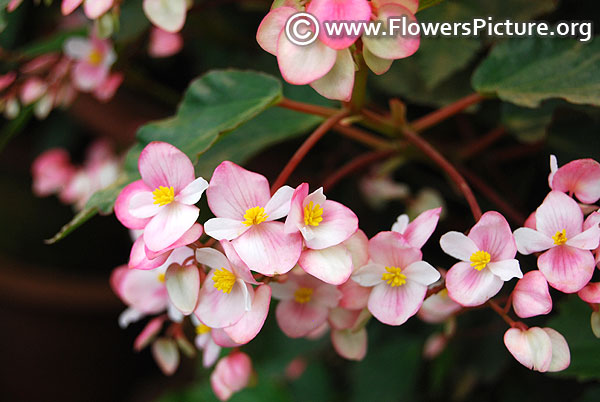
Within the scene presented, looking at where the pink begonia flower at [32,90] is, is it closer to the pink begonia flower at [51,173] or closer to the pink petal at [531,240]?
the pink begonia flower at [51,173]

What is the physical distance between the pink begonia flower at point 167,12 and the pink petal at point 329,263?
178mm

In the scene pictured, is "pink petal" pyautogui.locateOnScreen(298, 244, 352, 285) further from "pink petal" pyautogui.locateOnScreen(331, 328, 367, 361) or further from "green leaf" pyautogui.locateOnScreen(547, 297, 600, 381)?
"green leaf" pyautogui.locateOnScreen(547, 297, 600, 381)

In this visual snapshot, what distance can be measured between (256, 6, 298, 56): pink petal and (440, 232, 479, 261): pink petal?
0.14 metres

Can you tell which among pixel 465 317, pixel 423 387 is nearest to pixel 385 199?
pixel 465 317

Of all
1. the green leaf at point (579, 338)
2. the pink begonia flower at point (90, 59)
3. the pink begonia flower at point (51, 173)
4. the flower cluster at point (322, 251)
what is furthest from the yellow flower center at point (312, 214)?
the pink begonia flower at point (51, 173)

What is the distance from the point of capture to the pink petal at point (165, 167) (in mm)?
322

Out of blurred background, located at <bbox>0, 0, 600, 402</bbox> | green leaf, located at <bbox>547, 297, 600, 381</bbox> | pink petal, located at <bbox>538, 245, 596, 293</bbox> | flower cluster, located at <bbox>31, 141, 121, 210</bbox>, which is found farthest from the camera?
flower cluster, located at <bbox>31, 141, 121, 210</bbox>

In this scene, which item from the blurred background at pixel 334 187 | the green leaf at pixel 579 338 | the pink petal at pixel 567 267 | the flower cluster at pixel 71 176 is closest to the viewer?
the pink petal at pixel 567 267

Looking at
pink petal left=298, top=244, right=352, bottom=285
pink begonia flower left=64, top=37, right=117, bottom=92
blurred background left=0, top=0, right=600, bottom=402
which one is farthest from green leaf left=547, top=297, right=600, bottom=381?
pink begonia flower left=64, top=37, right=117, bottom=92

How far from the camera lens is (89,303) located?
46.9 inches

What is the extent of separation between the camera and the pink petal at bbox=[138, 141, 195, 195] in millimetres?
322

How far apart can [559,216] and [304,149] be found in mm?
155

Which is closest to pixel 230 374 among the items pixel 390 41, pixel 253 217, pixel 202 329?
pixel 202 329

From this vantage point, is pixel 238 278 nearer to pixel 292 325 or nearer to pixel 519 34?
pixel 292 325
